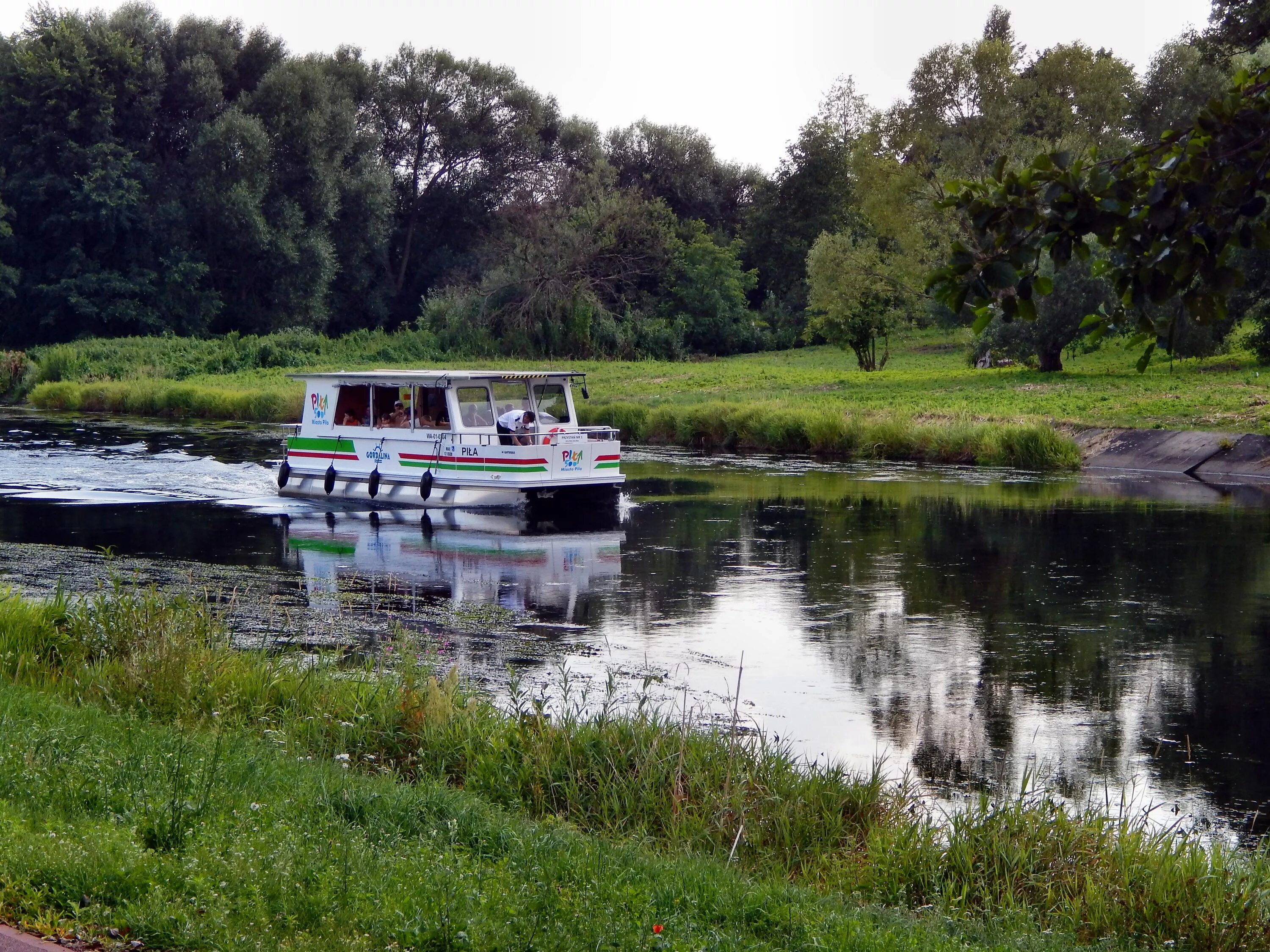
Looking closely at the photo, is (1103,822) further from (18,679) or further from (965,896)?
(18,679)

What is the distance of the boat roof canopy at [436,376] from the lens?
26734 mm

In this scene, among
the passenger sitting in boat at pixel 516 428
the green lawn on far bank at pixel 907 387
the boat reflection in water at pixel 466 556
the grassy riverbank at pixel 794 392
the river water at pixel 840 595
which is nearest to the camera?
the river water at pixel 840 595

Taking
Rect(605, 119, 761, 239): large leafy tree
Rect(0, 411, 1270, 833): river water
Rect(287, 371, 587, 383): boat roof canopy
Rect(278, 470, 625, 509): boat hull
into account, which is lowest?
Rect(0, 411, 1270, 833): river water

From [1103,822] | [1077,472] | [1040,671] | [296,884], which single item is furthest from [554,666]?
[1077,472]

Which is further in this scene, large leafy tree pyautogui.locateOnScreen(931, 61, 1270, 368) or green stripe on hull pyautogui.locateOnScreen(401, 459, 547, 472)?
green stripe on hull pyautogui.locateOnScreen(401, 459, 547, 472)

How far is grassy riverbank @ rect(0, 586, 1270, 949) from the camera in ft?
19.1

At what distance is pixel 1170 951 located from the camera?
643 cm

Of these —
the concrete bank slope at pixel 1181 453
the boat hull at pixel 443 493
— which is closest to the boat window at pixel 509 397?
the boat hull at pixel 443 493

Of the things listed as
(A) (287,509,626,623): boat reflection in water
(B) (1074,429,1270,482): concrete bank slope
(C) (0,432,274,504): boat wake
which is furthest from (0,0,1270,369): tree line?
(A) (287,509,626,623): boat reflection in water

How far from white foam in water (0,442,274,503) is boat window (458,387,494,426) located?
18.2ft

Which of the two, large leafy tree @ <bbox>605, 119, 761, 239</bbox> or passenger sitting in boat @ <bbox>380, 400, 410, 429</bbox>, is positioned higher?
large leafy tree @ <bbox>605, 119, 761, 239</bbox>

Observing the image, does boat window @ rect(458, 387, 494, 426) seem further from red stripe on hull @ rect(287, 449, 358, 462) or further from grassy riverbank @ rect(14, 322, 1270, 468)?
grassy riverbank @ rect(14, 322, 1270, 468)

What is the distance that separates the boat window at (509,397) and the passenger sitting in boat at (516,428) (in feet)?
0.41

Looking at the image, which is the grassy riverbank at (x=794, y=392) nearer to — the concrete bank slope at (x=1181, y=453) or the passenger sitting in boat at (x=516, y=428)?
the concrete bank slope at (x=1181, y=453)
